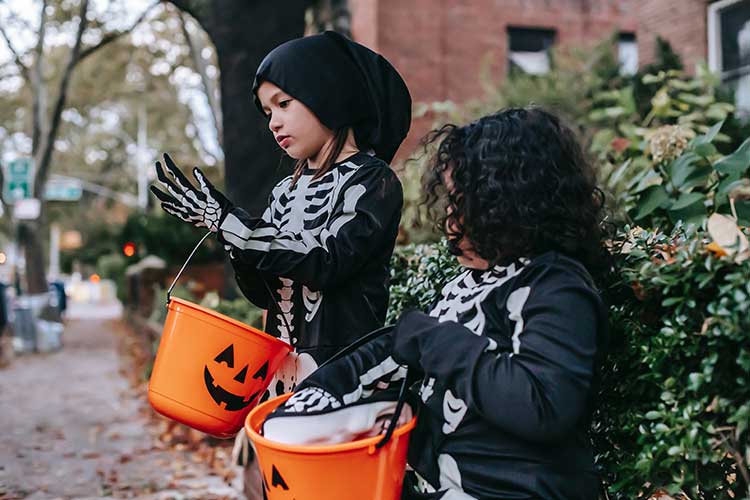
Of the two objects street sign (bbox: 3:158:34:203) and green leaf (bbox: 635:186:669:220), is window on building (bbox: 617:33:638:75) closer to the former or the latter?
street sign (bbox: 3:158:34:203)

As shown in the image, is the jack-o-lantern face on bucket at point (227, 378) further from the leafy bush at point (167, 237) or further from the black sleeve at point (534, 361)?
the leafy bush at point (167, 237)

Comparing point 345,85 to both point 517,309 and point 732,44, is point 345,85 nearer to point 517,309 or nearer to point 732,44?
point 517,309

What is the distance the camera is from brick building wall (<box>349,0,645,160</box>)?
A: 1464cm

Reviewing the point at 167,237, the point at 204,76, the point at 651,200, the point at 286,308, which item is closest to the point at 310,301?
the point at 286,308

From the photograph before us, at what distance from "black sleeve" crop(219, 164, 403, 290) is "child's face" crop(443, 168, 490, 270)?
36cm

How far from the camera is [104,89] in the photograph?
67.6 ft

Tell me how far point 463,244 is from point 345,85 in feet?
2.37

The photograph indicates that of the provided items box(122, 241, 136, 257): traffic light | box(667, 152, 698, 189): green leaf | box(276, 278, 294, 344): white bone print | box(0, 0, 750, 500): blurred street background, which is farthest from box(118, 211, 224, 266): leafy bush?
box(276, 278, 294, 344): white bone print

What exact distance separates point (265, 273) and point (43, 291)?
44.0 ft

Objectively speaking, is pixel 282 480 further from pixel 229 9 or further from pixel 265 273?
pixel 229 9

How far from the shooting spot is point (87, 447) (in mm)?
6254

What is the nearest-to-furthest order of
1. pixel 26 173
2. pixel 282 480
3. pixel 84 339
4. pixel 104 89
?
1. pixel 282 480
2. pixel 26 173
3. pixel 84 339
4. pixel 104 89

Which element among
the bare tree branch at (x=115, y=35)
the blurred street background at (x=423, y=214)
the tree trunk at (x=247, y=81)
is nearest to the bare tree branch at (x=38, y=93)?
the blurred street background at (x=423, y=214)

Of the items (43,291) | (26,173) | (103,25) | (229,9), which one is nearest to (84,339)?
(43,291)
